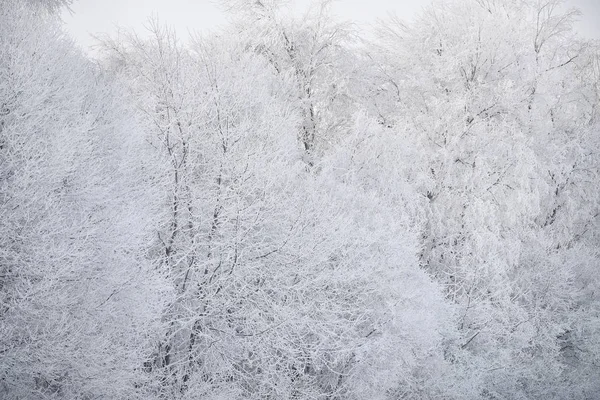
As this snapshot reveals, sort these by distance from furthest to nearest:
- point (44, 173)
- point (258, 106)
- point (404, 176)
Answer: point (404, 176)
point (258, 106)
point (44, 173)

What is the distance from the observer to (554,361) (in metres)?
12.4

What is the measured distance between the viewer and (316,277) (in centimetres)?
934

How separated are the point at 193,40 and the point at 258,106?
3.09 metres

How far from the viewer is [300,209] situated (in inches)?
368

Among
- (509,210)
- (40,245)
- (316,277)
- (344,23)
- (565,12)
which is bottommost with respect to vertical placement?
(316,277)

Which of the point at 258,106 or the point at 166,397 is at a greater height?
the point at 258,106

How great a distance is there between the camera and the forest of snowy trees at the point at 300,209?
250 inches

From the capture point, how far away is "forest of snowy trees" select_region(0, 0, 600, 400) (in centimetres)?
634

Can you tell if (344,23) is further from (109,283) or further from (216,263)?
(109,283)

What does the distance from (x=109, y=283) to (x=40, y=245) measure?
4.16ft

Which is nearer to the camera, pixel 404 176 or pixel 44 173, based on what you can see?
pixel 44 173

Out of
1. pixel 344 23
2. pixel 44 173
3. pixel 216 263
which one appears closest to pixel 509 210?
pixel 344 23

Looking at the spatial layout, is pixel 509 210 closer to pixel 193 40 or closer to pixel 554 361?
pixel 554 361

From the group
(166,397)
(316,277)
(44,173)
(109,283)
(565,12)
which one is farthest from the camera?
(565,12)
